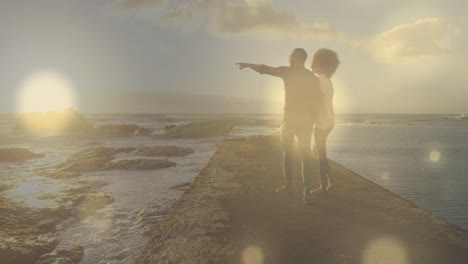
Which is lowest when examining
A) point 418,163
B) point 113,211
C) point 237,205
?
point 418,163

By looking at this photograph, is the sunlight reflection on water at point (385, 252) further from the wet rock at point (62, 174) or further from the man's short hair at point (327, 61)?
the wet rock at point (62, 174)

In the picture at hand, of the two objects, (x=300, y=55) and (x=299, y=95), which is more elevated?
(x=300, y=55)

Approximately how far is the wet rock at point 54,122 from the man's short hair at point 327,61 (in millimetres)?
43937

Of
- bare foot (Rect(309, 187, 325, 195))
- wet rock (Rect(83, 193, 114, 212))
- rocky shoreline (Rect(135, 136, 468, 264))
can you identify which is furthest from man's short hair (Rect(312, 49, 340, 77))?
wet rock (Rect(83, 193, 114, 212))

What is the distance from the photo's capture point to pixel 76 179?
10.5 m

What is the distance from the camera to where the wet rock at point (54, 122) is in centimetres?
4512

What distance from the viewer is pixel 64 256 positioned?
4.20 m

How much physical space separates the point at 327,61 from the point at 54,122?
5004 centimetres

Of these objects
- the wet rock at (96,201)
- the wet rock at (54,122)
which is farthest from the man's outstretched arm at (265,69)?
the wet rock at (54,122)

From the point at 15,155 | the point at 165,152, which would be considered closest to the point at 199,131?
the point at 165,152

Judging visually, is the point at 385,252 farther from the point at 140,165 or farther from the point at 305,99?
the point at 140,165

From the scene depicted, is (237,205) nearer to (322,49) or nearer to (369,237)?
(369,237)

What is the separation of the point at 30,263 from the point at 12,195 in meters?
5.01

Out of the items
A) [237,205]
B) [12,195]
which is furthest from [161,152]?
[237,205]
